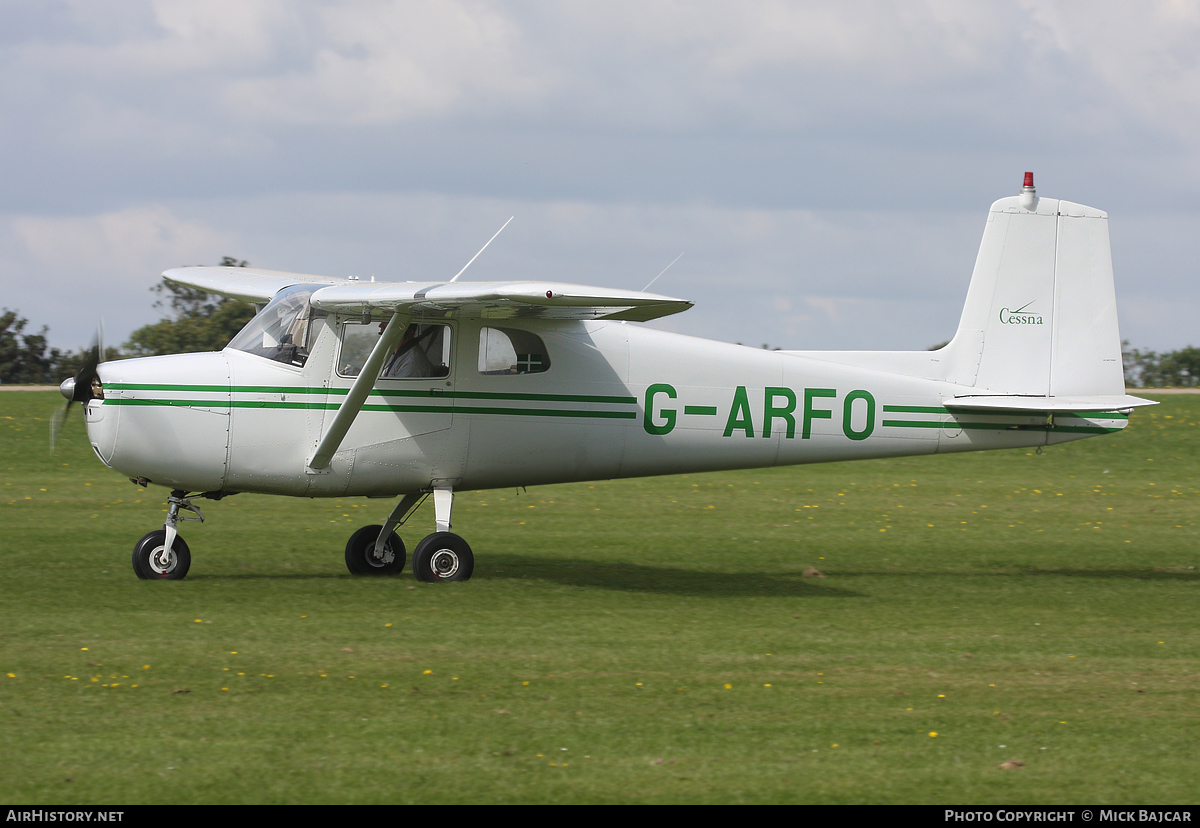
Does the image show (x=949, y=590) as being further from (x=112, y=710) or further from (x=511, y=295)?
(x=112, y=710)

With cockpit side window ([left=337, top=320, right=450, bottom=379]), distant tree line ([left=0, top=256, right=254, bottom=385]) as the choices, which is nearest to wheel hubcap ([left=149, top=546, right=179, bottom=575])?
cockpit side window ([left=337, top=320, right=450, bottom=379])

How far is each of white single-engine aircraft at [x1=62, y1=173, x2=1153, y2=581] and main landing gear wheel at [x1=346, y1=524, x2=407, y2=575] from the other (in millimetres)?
19

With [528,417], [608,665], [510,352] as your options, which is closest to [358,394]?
[510,352]

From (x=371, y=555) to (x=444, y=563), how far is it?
115 centimetres

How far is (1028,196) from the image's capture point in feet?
40.4

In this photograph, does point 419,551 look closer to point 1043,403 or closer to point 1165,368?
point 1043,403

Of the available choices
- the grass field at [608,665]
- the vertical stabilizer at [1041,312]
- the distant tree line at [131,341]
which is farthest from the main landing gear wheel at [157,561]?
the distant tree line at [131,341]

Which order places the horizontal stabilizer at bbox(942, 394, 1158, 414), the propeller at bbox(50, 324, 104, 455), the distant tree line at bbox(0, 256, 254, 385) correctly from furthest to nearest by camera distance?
the distant tree line at bbox(0, 256, 254, 385), the horizontal stabilizer at bbox(942, 394, 1158, 414), the propeller at bbox(50, 324, 104, 455)

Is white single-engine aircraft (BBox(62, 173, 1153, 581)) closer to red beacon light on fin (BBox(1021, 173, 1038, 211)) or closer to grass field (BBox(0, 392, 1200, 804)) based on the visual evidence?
red beacon light on fin (BBox(1021, 173, 1038, 211))

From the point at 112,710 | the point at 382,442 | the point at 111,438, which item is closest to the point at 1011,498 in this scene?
the point at 382,442

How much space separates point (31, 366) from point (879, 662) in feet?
107

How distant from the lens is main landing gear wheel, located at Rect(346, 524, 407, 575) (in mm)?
11734

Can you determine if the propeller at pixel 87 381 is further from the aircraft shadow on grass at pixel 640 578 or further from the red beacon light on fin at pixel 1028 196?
the red beacon light on fin at pixel 1028 196
